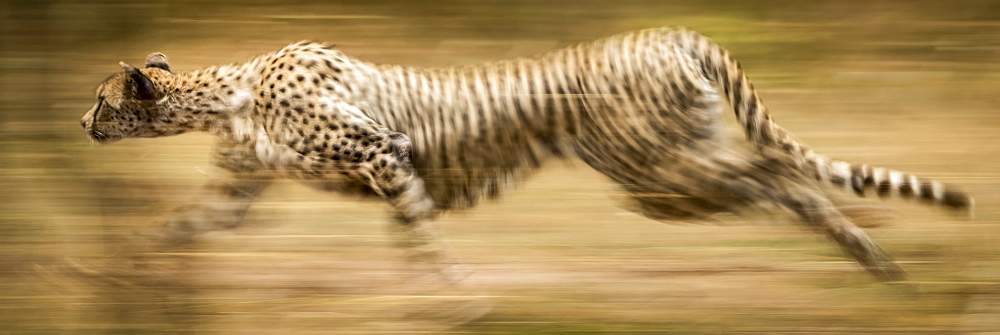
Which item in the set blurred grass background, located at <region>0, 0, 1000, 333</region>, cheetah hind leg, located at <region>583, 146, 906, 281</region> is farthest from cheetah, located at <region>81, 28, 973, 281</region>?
blurred grass background, located at <region>0, 0, 1000, 333</region>

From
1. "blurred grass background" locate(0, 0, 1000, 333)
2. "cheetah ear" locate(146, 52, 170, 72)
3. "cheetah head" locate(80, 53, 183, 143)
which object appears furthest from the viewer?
"cheetah ear" locate(146, 52, 170, 72)

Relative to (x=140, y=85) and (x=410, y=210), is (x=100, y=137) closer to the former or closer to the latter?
(x=140, y=85)

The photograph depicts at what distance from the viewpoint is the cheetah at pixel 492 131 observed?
369 centimetres

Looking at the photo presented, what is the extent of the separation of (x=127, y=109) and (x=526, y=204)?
158cm

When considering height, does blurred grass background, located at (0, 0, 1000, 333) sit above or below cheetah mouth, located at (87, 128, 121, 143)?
below

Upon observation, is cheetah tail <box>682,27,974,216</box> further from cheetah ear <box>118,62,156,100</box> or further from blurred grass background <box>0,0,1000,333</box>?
cheetah ear <box>118,62,156,100</box>

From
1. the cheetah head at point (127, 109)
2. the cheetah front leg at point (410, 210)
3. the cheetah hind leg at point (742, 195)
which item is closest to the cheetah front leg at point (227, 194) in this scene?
the cheetah head at point (127, 109)

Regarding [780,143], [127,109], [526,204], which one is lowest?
[526,204]

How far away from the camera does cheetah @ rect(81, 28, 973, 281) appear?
369cm

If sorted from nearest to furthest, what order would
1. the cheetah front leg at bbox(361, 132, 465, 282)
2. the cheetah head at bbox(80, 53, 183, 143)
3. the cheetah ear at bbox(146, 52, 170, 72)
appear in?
the cheetah front leg at bbox(361, 132, 465, 282)
the cheetah head at bbox(80, 53, 183, 143)
the cheetah ear at bbox(146, 52, 170, 72)

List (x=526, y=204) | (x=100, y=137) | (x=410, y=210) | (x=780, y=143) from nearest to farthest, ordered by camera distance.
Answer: (x=410, y=210)
(x=100, y=137)
(x=780, y=143)
(x=526, y=204)

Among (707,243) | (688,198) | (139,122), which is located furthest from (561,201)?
(139,122)

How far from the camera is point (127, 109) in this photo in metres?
3.83

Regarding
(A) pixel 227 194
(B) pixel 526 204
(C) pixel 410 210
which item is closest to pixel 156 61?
(A) pixel 227 194
